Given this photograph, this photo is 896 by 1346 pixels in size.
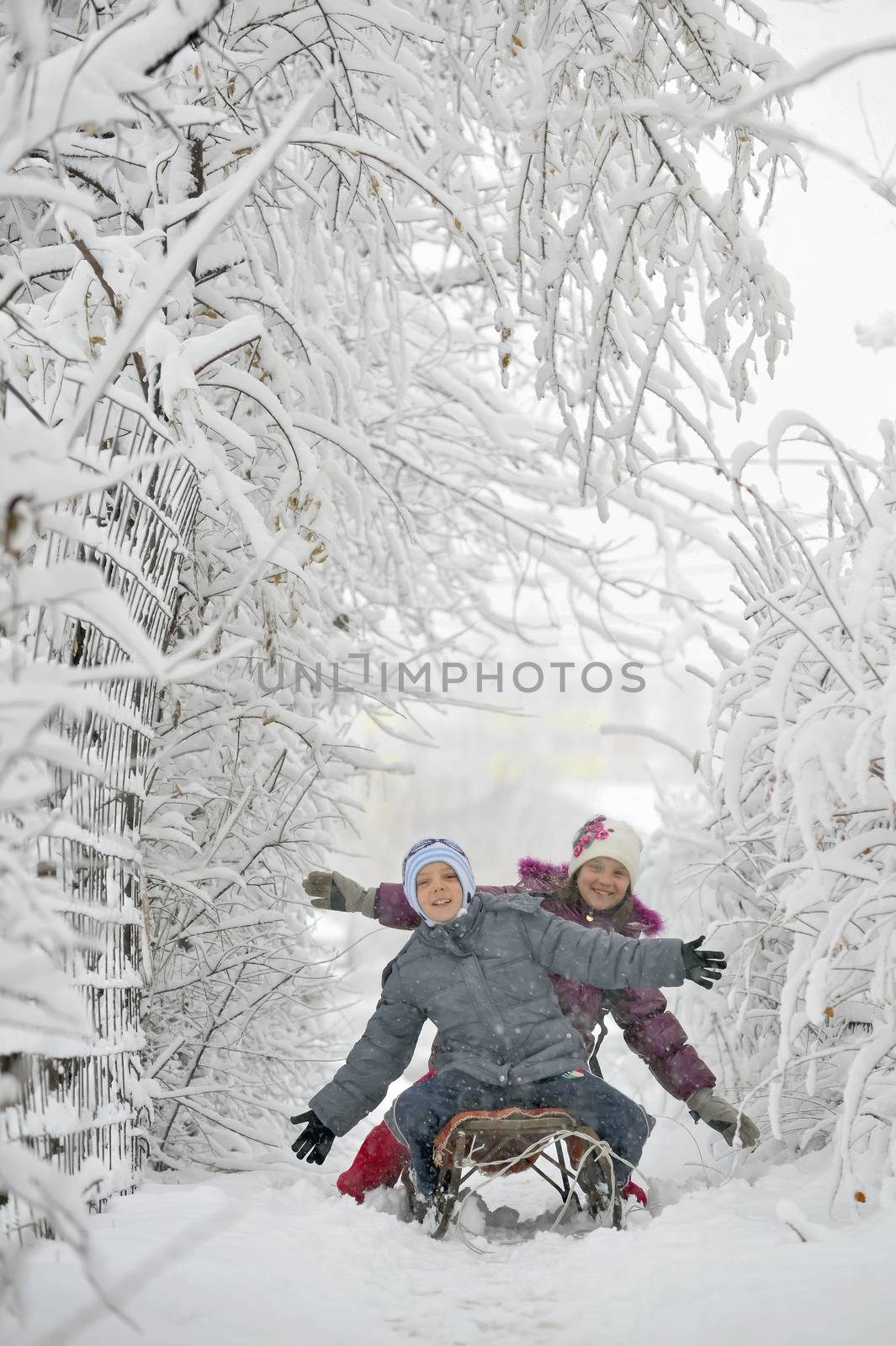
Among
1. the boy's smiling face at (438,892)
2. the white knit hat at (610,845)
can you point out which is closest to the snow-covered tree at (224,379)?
the boy's smiling face at (438,892)

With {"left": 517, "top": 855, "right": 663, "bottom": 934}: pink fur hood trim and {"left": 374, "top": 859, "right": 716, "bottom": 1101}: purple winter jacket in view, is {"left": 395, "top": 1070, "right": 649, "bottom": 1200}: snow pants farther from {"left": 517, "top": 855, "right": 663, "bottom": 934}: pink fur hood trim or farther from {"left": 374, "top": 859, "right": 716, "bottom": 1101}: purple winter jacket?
{"left": 517, "top": 855, "right": 663, "bottom": 934}: pink fur hood trim

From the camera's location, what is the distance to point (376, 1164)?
9.43 ft

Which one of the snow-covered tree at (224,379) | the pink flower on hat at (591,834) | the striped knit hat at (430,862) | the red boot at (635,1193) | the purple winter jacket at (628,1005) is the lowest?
the red boot at (635,1193)

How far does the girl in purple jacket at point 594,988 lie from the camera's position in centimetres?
290

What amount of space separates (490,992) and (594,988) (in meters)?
0.58

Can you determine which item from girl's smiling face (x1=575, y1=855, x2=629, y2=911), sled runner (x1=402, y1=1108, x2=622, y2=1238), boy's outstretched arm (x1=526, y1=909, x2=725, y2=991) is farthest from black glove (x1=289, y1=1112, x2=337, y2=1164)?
girl's smiling face (x1=575, y1=855, x2=629, y2=911)

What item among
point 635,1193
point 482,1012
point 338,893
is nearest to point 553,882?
point 338,893

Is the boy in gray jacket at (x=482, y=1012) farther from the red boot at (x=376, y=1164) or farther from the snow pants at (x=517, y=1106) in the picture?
the red boot at (x=376, y=1164)

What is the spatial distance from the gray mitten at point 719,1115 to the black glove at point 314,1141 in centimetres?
100

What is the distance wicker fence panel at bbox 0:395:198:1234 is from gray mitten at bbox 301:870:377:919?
103 centimetres

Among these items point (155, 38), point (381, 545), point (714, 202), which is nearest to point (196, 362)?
point (155, 38)

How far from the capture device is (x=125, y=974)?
7.43 ft

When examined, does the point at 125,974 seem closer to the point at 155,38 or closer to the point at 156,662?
the point at 156,662

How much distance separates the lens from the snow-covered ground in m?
1.44
